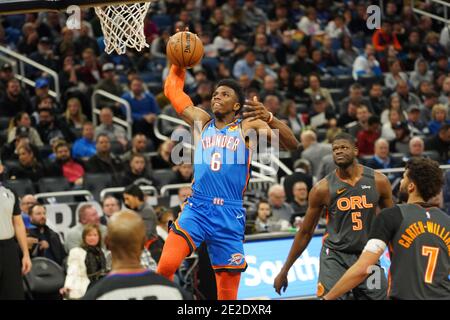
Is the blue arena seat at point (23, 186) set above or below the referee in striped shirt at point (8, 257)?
above

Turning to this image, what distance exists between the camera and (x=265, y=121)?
7984mm

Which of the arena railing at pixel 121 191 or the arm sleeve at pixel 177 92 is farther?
the arena railing at pixel 121 191

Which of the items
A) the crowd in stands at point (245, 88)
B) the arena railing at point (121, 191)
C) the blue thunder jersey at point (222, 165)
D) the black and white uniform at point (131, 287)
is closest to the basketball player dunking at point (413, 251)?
the black and white uniform at point (131, 287)

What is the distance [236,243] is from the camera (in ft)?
27.2

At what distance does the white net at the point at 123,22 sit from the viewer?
8.82 metres

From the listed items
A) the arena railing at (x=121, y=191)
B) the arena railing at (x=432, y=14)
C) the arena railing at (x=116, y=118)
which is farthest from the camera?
the arena railing at (x=432, y=14)

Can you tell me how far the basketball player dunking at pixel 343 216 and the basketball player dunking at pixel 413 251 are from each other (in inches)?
86.1

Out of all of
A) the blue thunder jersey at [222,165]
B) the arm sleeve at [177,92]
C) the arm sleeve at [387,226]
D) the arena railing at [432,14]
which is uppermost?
the arena railing at [432,14]

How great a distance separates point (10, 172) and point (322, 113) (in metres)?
6.04

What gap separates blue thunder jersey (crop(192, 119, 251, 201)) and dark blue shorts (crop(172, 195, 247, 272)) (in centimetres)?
8

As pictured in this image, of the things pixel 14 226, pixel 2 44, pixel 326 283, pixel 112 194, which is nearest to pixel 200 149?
pixel 326 283

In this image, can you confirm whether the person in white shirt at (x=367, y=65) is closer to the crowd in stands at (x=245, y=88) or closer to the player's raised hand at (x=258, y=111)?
the crowd in stands at (x=245, y=88)

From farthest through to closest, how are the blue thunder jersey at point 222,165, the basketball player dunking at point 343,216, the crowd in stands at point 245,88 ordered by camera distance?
the crowd in stands at point 245,88, the basketball player dunking at point 343,216, the blue thunder jersey at point 222,165

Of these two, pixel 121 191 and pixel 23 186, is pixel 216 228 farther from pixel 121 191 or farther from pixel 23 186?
pixel 23 186
